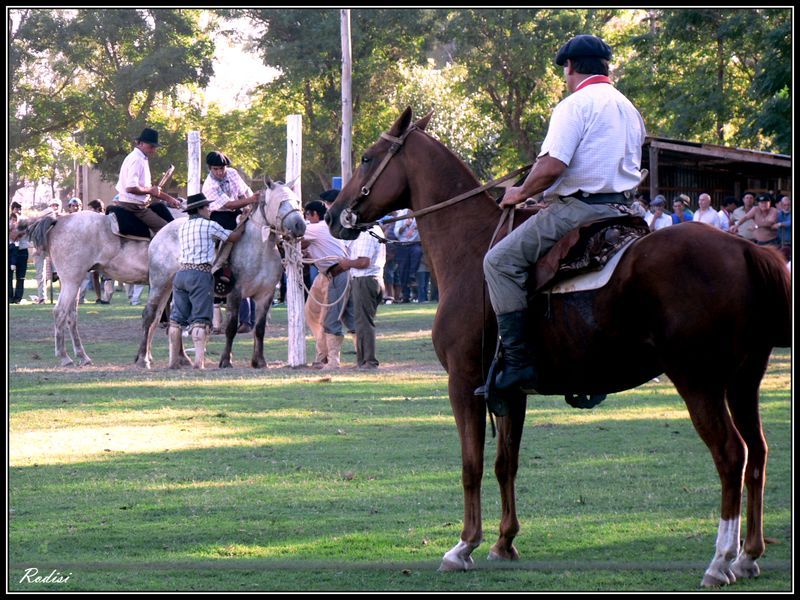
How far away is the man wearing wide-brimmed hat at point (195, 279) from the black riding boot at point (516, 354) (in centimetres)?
1238

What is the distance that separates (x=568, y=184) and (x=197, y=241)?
12416mm

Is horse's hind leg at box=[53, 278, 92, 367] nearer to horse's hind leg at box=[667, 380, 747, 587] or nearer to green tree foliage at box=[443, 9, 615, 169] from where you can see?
horse's hind leg at box=[667, 380, 747, 587]

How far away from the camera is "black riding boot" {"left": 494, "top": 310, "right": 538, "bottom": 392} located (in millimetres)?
7617

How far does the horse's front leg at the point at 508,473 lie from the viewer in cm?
802

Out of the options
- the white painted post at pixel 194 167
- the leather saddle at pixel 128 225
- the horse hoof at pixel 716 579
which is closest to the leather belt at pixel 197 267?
the leather saddle at pixel 128 225

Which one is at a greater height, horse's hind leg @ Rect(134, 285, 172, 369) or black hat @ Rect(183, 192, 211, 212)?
black hat @ Rect(183, 192, 211, 212)

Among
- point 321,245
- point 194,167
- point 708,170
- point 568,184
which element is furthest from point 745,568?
point 708,170

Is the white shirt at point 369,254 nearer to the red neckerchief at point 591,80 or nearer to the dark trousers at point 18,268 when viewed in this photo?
the red neckerchief at point 591,80

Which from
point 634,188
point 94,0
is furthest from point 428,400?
point 634,188

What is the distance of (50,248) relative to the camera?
21.7 meters

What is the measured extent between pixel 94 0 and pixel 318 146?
42277 mm

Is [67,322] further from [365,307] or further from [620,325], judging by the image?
[620,325]

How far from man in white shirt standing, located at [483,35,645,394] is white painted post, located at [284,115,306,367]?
1285 centimetres

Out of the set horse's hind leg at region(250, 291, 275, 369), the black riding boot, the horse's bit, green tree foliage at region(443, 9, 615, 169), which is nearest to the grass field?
the black riding boot
